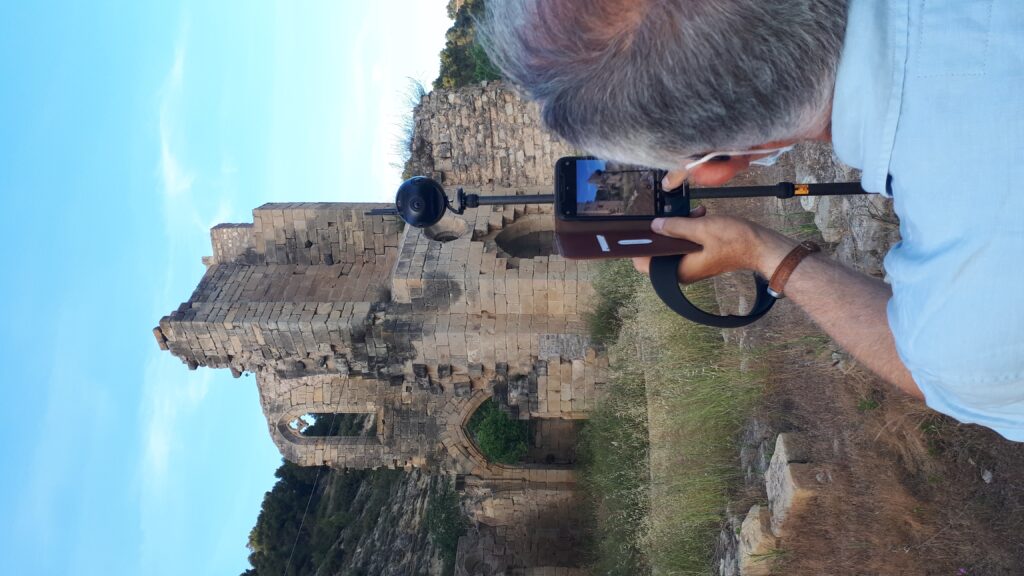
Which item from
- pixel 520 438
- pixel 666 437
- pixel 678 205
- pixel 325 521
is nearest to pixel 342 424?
pixel 325 521

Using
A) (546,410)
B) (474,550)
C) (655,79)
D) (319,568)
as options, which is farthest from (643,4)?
(319,568)

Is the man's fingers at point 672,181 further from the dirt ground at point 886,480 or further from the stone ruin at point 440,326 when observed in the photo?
the stone ruin at point 440,326

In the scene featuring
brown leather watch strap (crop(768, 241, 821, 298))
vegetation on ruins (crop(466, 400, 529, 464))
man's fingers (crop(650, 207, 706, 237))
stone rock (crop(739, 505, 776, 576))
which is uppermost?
vegetation on ruins (crop(466, 400, 529, 464))

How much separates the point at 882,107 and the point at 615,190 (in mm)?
1319

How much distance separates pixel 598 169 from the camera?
9.42 feet

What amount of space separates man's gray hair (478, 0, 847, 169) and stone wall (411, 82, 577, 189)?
31.0ft

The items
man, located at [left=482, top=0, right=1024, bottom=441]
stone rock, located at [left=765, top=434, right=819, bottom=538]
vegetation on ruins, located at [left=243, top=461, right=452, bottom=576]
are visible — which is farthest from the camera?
vegetation on ruins, located at [left=243, top=461, right=452, bottom=576]

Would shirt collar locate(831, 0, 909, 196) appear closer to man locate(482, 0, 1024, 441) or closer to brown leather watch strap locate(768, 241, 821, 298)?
man locate(482, 0, 1024, 441)

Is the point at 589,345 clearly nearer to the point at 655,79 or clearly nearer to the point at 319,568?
the point at 655,79

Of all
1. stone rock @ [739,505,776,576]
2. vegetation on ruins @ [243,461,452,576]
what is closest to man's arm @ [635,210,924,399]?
stone rock @ [739,505,776,576]

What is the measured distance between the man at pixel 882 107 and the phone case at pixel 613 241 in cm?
64

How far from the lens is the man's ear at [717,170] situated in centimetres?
209

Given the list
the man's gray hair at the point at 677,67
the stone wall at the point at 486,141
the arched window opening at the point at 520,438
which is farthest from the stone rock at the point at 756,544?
the stone wall at the point at 486,141

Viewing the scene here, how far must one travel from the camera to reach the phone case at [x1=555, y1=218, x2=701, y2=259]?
2564 mm
